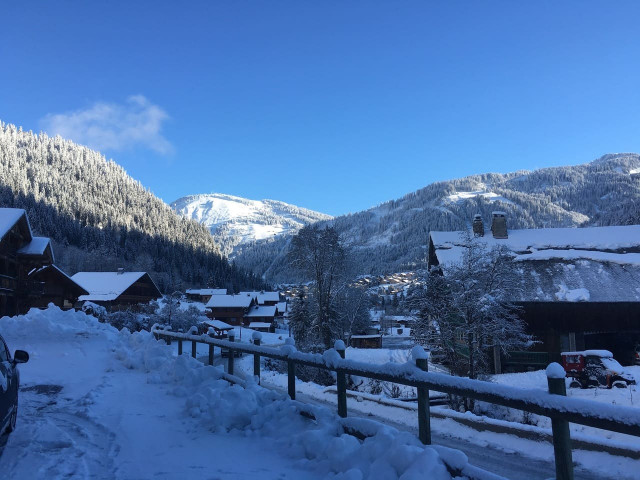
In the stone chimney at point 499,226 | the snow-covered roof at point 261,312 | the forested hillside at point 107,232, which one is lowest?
the snow-covered roof at point 261,312

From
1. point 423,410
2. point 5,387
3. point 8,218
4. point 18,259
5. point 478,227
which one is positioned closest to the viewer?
point 423,410

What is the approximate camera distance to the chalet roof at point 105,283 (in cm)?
6619

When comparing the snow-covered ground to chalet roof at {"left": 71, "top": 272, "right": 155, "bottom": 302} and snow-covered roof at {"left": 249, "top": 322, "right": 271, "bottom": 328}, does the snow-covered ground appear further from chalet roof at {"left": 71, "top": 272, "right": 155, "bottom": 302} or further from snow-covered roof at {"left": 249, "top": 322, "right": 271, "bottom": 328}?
snow-covered roof at {"left": 249, "top": 322, "right": 271, "bottom": 328}

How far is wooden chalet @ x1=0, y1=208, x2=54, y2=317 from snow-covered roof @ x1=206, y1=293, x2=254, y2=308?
201 feet

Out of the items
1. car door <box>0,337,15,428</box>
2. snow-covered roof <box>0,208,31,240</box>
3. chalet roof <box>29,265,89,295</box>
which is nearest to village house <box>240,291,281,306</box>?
chalet roof <box>29,265,89,295</box>

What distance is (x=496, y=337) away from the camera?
20719mm

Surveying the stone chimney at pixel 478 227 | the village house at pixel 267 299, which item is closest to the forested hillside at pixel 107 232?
the village house at pixel 267 299

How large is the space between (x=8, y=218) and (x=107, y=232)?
143 metres

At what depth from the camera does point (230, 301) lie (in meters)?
95.4

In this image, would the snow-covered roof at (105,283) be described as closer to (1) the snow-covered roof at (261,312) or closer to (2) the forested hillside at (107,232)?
(1) the snow-covered roof at (261,312)

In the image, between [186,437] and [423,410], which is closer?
[423,410]

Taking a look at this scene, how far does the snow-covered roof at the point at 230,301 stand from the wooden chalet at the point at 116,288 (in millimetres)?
20867

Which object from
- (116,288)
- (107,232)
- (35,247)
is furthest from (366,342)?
(107,232)

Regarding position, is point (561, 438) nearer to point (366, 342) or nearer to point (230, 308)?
point (366, 342)
